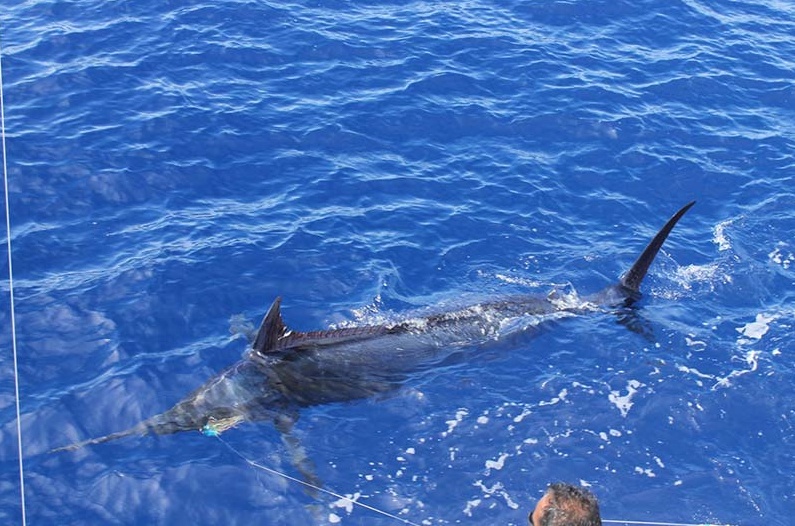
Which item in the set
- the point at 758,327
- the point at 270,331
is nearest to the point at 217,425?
the point at 270,331

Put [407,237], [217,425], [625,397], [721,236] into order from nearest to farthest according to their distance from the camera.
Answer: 1. [217,425]
2. [625,397]
3. [407,237]
4. [721,236]

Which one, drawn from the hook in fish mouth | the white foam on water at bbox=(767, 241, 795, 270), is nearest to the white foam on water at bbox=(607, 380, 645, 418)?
the white foam on water at bbox=(767, 241, 795, 270)

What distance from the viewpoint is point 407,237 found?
16.5m

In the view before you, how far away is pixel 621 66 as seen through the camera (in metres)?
22.0

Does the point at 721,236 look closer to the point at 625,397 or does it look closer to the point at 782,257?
the point at 782,257

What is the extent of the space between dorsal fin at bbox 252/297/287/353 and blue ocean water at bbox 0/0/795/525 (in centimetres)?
78

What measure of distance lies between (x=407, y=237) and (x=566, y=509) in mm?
10042

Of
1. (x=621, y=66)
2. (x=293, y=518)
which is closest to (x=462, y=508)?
(x=293, y=518)

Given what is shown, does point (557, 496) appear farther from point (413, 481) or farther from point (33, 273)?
point (33, 273)

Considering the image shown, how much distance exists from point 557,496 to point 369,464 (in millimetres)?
5560

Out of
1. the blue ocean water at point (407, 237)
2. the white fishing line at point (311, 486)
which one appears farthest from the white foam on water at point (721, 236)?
the white fishing line at point (311, 486)

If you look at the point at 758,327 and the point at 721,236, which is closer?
the point at 758,327

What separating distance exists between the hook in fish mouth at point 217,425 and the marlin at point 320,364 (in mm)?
14

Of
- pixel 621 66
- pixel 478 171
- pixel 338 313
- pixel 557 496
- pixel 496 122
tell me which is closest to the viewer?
pixel 557 496
